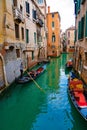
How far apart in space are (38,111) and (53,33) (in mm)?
28430

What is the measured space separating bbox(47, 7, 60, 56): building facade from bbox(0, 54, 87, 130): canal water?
24.0 meters

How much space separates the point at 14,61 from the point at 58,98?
16.3 ft

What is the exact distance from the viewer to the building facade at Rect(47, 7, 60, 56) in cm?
3334

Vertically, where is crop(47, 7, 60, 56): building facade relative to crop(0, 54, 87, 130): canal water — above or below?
above

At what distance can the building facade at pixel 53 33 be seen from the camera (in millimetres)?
33344

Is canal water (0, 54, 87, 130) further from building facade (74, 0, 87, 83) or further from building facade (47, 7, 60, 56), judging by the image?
building facade (47, 7, 60, 56)

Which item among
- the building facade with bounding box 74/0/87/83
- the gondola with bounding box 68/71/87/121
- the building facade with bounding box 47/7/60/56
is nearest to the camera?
the gondola with bounding box 68/71/87/121

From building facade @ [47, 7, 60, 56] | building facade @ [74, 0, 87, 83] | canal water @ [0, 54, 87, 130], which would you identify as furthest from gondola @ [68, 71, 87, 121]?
building facade @ [47, 7, 60, 56]

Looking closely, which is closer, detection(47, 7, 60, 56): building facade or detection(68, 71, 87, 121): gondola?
detection(68, 71, 87, 121): gondola

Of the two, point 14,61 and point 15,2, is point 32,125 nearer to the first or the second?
point 14,61

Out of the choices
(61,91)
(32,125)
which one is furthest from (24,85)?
(32,125)

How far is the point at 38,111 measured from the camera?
24.4ft

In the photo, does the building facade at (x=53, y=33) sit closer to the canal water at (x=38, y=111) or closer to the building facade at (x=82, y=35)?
the building facade at (x=82, y=35)

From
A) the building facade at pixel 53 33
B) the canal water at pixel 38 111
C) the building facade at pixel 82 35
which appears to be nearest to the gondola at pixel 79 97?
the canal water at pixel 38 111
